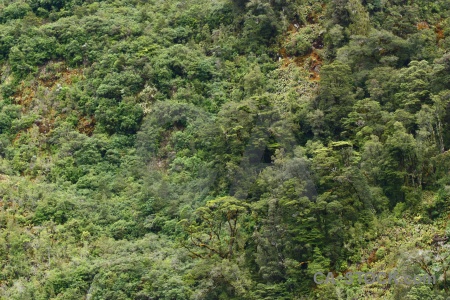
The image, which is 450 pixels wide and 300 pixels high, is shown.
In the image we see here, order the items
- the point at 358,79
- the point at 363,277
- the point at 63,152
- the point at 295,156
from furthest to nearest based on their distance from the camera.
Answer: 1. the point at 63,152
2. the point at 358,79
3. the point at 295,156
4. the point at 363,277

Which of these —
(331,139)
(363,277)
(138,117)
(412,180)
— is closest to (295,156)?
(331,139)

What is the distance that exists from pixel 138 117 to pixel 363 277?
14927mm

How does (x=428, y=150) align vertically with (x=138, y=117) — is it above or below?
above

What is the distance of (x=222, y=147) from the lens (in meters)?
33.8

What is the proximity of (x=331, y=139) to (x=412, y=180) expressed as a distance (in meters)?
4.60

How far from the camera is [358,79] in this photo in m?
35.0

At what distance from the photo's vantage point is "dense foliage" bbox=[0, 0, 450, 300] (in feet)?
94.6

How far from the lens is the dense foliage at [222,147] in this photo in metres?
28.8

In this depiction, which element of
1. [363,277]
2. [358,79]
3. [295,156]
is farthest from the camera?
[358,79]

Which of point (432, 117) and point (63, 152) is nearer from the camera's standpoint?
point (432, 117)

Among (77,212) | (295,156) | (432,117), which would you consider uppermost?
(432,117)

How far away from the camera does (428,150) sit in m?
30.1

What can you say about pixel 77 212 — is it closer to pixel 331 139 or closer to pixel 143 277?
pixel 143 277

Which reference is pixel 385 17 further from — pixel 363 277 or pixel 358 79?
pixel 363 277
